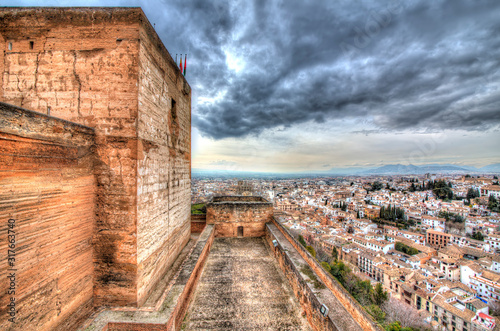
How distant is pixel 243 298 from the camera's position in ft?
17.8

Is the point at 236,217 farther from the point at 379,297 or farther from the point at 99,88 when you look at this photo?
the point at 379,297

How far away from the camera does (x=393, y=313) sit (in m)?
21.1

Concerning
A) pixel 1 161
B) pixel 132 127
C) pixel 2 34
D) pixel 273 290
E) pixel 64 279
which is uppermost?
pixel 2 34

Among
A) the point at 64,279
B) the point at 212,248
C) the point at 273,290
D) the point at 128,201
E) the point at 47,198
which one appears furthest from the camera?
the point at 212,248

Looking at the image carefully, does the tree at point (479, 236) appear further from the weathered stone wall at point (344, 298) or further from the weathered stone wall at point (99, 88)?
the weathered stone wall at point (99, 88)

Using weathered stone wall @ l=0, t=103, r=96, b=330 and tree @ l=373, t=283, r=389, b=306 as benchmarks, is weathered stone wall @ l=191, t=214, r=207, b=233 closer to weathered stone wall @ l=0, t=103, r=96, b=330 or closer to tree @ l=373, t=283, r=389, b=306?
weathered stone wall @ l=0, t=103, r=96, b=330

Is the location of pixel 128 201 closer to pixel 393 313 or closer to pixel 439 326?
pixel 393 313

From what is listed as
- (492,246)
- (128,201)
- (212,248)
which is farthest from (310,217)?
(128,201)

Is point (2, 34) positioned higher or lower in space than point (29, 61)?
higher

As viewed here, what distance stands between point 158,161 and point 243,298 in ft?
12.7

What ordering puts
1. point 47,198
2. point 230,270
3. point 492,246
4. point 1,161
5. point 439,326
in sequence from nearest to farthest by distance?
point 1,161 → point 47,198 → point 230,270 → point 439,326 → point 492,246

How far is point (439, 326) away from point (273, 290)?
84.3 feet

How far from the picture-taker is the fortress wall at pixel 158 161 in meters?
4.01

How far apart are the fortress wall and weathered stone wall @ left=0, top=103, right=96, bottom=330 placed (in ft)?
2.66
